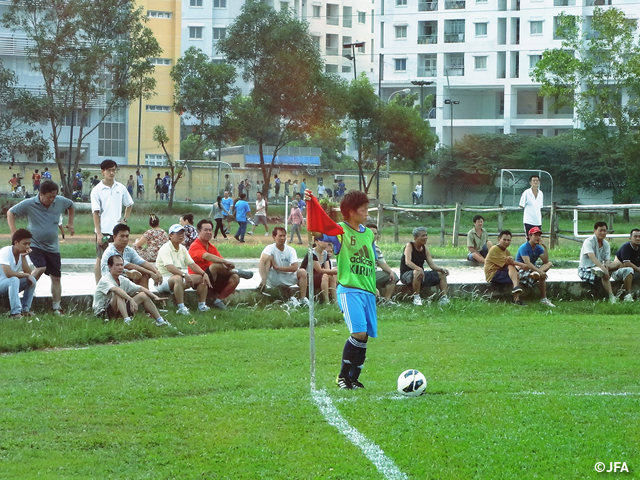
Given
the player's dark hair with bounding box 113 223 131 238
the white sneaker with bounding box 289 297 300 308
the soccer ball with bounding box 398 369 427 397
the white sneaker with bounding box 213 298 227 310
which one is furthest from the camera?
the white sneaker with bounding box 289 297 300 308

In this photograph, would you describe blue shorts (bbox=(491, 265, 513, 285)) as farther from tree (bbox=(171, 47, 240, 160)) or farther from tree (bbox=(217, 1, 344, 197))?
tree (bbox=(171, 47, 240, 160))

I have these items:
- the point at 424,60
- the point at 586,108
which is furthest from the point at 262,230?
the point at 424,60

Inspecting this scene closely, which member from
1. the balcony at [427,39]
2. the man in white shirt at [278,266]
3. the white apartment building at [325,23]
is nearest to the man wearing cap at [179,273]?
the man in white shirt at [278,266]

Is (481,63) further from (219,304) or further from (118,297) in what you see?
(118,297)

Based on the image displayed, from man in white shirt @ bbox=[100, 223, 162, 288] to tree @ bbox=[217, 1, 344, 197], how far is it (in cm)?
2995

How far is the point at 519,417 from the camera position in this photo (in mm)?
7277

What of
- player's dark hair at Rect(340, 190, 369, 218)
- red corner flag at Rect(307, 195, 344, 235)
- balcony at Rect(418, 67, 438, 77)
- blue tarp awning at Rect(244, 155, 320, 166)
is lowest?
red corner flag at Rect(307, 195, 344, 235)

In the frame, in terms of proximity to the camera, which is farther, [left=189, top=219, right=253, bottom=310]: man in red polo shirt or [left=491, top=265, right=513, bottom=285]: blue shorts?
[left=491, top=265, right=513, bottom=285]: blue shorts

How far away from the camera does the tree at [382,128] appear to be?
54188 millimetres

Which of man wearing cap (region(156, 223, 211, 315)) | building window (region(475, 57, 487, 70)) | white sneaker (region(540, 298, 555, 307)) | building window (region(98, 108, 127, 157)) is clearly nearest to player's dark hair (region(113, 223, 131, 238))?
man wearing cap (region(156, 223, 211, 315))

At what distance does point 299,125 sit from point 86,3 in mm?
12258

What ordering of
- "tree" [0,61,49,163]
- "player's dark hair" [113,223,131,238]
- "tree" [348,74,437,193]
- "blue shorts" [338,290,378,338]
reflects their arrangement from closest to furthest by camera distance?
"blue shorts" [338,290,378,338] < "player's dark hair" [113,223,131,238] < "tree" [0,61,49,163] < "tree" [348,74,437,193]

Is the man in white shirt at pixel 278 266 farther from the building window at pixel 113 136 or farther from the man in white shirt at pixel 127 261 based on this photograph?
the building window at pixel 113 136

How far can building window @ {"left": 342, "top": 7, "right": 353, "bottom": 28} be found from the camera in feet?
333
